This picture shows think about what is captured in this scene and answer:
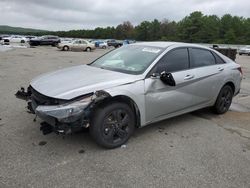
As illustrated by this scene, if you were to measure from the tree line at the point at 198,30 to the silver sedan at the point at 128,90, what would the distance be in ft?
252

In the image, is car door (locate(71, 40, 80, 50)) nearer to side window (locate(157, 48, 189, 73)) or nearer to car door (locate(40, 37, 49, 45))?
car door (locate(40, 37, 49, 45))

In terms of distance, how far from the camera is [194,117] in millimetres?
5832

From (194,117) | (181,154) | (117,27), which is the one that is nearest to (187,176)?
(181,154)

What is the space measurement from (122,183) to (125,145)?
1048mm

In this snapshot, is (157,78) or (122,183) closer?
(122,183)

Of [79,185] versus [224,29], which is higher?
[224,29]

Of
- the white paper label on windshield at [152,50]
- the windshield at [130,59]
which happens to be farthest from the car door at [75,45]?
Answer: the white paper label on windshield at [152,50]

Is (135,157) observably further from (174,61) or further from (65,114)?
(174,61)

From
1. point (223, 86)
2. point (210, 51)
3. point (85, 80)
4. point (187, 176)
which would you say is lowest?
point (187, 176)

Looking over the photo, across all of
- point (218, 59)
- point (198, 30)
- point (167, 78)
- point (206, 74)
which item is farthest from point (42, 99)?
point (198, 30)

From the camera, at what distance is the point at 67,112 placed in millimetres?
3656

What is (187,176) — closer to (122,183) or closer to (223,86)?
(122,183)

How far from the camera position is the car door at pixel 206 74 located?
5316 mm

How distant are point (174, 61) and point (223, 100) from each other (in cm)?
174
